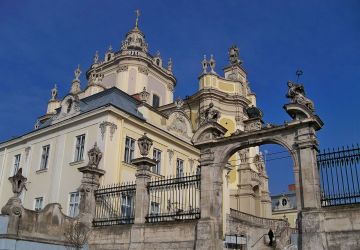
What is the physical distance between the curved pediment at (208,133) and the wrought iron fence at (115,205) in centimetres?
381

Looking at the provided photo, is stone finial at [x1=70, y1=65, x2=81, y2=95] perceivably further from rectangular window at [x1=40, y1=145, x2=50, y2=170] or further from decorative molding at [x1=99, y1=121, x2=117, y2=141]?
decorative molding at [x1=99, y1=121, x2=117, y2=141]

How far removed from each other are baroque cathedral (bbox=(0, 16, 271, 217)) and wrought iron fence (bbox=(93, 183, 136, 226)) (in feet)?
11.2

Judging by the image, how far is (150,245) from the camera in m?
15.8

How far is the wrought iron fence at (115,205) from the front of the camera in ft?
58.4

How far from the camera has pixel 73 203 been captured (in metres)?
24.0

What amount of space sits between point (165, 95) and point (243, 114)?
28.2 ft

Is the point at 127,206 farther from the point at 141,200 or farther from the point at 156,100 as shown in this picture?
the point at 156,100

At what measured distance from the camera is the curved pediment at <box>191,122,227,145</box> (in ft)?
52.2

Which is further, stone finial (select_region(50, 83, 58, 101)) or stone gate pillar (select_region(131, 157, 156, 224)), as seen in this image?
stone finial (select_region(50, 83, 58, 101))

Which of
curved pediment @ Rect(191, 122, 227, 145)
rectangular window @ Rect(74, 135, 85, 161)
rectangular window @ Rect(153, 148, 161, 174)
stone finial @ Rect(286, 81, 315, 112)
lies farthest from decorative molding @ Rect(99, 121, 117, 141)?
stone finial @ Rect(286, 81, 315, 112)

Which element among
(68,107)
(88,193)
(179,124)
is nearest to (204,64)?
(179,124)

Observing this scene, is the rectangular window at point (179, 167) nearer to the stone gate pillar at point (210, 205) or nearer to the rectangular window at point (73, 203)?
the rectangular window at point (73, 203)

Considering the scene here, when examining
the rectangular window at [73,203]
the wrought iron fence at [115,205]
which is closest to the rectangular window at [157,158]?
the rectangular window at [73,203]

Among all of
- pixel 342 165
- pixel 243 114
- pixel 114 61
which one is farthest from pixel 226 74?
pixel 342 165
